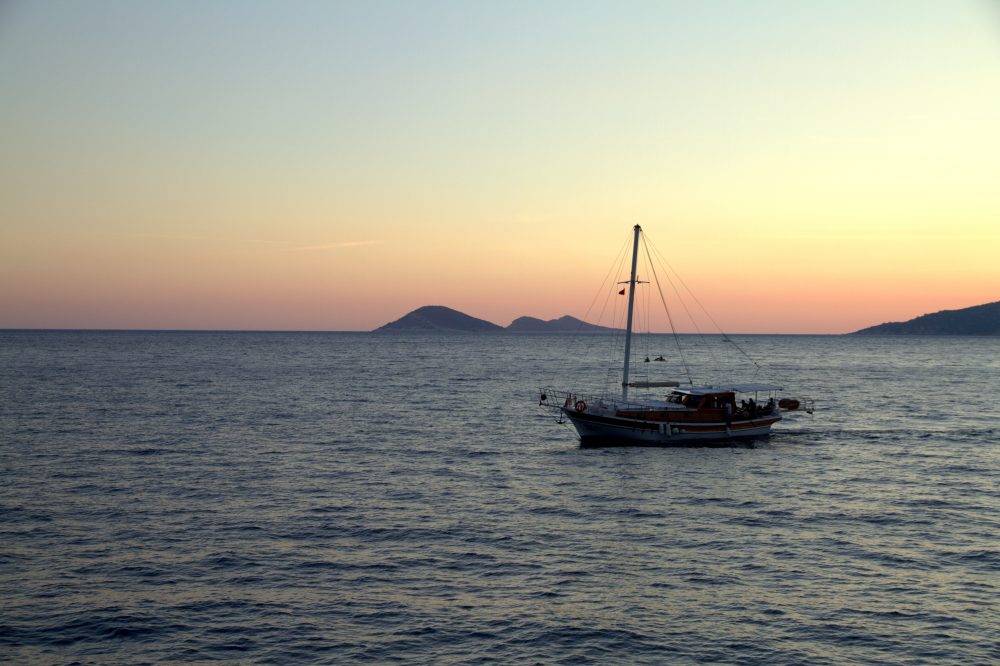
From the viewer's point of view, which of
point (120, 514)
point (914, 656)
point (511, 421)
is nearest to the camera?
point (914, 656)

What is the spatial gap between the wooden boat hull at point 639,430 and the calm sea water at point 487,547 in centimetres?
188

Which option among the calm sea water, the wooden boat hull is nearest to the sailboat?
the wooden boat hull

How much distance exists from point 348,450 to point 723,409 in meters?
28.8

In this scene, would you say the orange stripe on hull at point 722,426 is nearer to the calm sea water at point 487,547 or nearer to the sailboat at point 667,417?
the sailboat at point 667,417

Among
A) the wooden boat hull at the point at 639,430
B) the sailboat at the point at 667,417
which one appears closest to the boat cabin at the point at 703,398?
the sailboat at the point at 667,417

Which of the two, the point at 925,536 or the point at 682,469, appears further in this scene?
the point at 682,469

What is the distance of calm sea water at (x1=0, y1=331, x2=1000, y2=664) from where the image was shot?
74.3 feet

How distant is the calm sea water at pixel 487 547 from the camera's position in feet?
74.3

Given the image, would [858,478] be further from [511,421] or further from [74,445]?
[74,445]

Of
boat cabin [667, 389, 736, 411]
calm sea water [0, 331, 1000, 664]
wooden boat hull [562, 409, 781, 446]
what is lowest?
calm sea water [0, 331, 1000, 664]

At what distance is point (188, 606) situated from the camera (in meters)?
24.8

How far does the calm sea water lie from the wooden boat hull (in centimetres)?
188

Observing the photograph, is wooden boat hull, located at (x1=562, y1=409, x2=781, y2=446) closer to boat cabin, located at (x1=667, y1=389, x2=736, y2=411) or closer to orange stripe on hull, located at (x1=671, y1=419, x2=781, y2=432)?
orange stripe on hull, located at (x1=671, y1=419, x2=781, y2=432)

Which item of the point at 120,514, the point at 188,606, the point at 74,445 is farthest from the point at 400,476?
the point at 74,445
